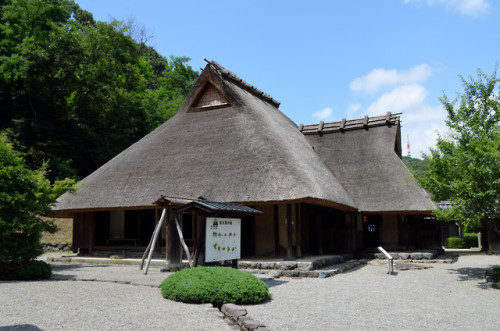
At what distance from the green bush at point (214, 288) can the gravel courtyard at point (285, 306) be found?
0.24 m

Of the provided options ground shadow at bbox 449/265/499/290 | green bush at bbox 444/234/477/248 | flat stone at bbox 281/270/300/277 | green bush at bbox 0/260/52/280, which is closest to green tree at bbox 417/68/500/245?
ground shadow at bbox 449/265/499/290

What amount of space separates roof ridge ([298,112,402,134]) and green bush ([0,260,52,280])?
16877 millimetres

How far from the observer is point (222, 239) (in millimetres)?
10969

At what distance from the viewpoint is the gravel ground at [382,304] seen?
6477 millimetres

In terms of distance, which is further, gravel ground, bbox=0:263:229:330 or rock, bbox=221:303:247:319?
rock, bbox=221:303:247:319

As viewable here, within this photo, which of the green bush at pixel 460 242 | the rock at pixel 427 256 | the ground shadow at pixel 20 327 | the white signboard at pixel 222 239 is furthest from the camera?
the green bush at pixel 460 242

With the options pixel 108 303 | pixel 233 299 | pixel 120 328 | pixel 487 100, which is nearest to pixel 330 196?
pixel 487 100

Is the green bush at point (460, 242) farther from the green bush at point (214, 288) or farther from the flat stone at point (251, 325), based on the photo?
the flat stone at point (251, 325)

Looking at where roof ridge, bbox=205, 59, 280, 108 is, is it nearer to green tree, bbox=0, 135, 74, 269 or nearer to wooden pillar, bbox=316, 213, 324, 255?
wooden pillar, bbox=316, 213, 324, 255

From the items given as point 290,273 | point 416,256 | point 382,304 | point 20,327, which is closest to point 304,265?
point 290,273

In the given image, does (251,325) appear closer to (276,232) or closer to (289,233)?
(289,233)

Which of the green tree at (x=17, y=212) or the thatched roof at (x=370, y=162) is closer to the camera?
the green tree at (x=17, y=212)

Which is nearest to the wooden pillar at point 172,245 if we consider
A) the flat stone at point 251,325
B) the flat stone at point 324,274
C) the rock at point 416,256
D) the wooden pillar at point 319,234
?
the flat stone at point 324,274

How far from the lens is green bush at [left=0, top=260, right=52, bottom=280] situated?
35.5 feet
